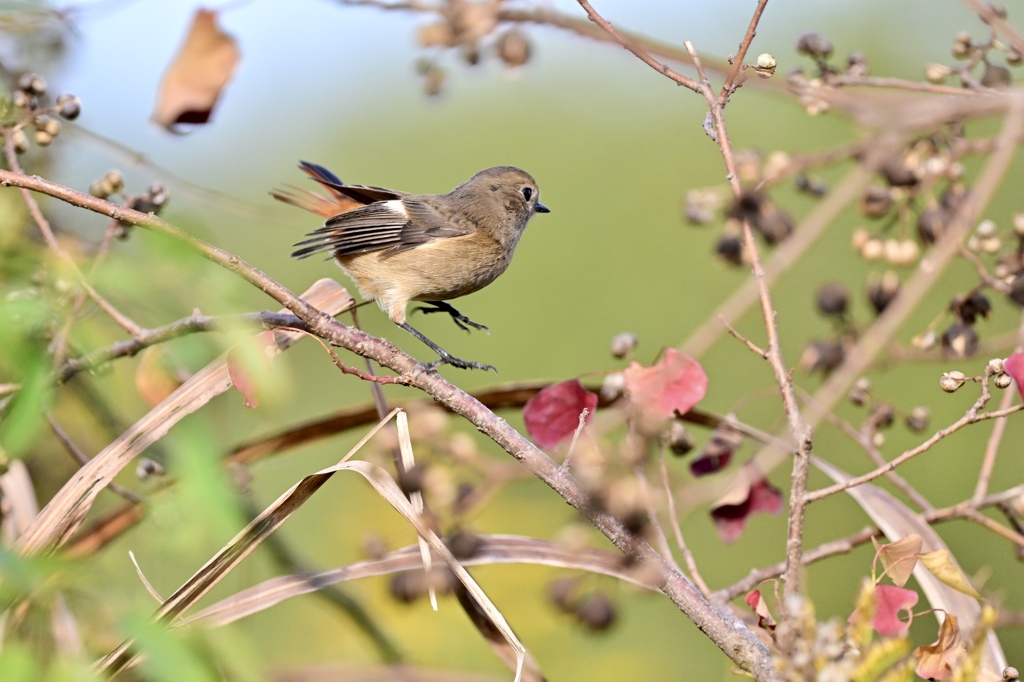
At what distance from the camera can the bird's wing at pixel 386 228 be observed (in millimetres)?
2715

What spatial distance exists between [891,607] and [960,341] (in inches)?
29.6

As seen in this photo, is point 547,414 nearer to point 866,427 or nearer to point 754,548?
point 866,427

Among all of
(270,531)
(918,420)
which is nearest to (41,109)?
(270,531)

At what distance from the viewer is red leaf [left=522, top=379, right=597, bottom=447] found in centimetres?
161

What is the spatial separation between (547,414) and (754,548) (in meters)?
3.27

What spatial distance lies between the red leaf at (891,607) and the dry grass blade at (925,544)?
17 cm

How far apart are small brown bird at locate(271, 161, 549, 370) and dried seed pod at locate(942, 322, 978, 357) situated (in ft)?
4.23

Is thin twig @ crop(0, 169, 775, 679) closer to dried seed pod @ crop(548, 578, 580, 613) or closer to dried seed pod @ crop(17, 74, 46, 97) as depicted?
dried seed pod @ crop(548, 578, 580, 613)

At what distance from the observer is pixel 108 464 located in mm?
1391

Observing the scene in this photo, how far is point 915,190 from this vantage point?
197 cm

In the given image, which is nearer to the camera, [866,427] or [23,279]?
[23,279]

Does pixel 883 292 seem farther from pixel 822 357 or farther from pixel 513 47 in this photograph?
pixel 513 47

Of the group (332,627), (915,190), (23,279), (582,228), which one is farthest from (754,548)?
(23,279)

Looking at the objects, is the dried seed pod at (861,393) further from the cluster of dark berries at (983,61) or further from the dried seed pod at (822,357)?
the cluster of dark berries at (983,61)
